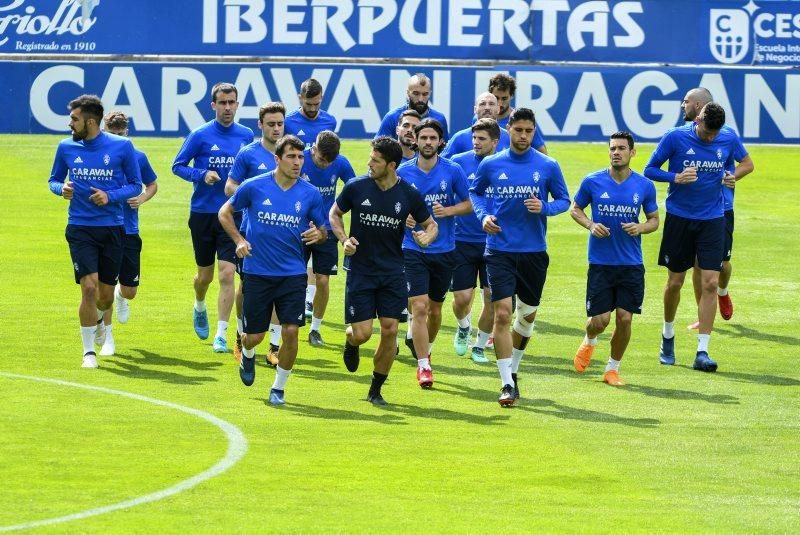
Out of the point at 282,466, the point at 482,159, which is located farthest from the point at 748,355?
the point at 282,466

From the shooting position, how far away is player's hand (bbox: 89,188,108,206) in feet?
50.1

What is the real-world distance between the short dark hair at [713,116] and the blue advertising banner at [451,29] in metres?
17.8

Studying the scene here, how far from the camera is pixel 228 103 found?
654 inches

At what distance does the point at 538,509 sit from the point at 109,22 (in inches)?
974

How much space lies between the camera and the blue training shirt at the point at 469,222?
16328mm

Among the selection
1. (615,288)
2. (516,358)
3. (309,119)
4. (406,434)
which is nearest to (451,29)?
(309,119)

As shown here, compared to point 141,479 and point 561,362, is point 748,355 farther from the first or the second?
point 141,479

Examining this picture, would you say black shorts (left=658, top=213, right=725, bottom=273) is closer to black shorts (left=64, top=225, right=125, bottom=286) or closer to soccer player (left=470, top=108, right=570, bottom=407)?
soccer player (left=470, top=108, right=570, bottom=407)

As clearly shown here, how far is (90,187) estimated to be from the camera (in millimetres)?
15547

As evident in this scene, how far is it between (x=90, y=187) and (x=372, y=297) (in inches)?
122

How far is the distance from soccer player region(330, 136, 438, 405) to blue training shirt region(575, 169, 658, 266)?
80.5 inches

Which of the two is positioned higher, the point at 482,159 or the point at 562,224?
the point at 482,159

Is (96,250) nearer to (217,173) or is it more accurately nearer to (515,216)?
(217,173)

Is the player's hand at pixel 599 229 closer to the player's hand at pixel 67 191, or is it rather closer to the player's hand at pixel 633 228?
the player's hand at pixel 633 228
